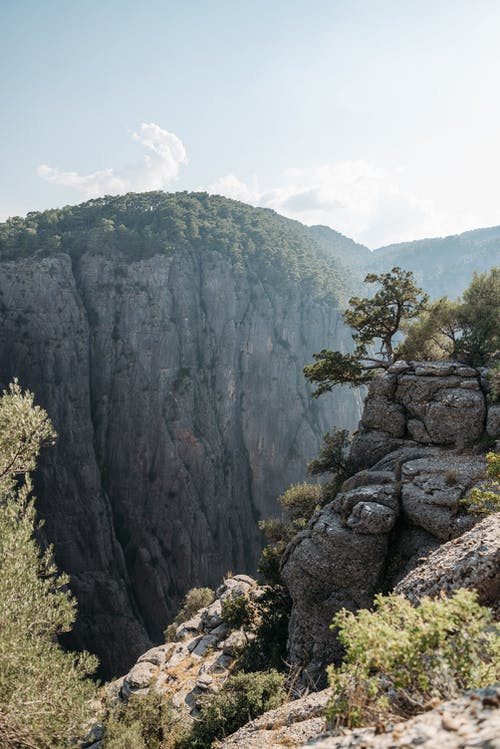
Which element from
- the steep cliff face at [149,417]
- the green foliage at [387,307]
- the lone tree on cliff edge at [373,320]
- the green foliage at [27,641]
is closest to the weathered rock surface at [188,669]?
the green foliage at [27,641]

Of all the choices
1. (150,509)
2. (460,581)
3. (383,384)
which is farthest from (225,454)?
(460,581)

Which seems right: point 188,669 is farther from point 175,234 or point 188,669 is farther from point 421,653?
point 175,234

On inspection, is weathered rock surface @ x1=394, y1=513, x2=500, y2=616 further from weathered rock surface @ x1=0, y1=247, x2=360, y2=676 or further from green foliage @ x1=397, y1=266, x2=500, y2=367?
weathered rock surface @ x1=0, y1=247, x2=360, y2=676

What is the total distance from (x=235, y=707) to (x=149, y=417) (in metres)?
59.2

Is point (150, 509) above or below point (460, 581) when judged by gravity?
below

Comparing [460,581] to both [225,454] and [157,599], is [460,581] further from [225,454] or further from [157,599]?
[225,454]

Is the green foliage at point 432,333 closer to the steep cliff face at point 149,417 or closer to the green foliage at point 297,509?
the green foliage at point 297,509

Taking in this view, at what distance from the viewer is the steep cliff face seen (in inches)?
2306

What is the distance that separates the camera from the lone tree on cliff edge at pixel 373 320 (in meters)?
25.3

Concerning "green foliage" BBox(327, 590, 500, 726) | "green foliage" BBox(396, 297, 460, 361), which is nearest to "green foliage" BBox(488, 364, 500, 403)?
"green foliage" BBox(396, 297, 460, 361)

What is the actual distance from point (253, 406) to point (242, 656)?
61.3m

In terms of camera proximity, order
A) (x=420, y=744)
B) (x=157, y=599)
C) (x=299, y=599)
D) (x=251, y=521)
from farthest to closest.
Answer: (x=251, y=521) → (x=157, y=599) → (x=299, y=599) → (x=420, y=744)

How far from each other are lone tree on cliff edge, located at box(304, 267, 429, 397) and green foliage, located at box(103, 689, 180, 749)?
707 inches

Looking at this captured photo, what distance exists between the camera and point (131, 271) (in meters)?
75.1
